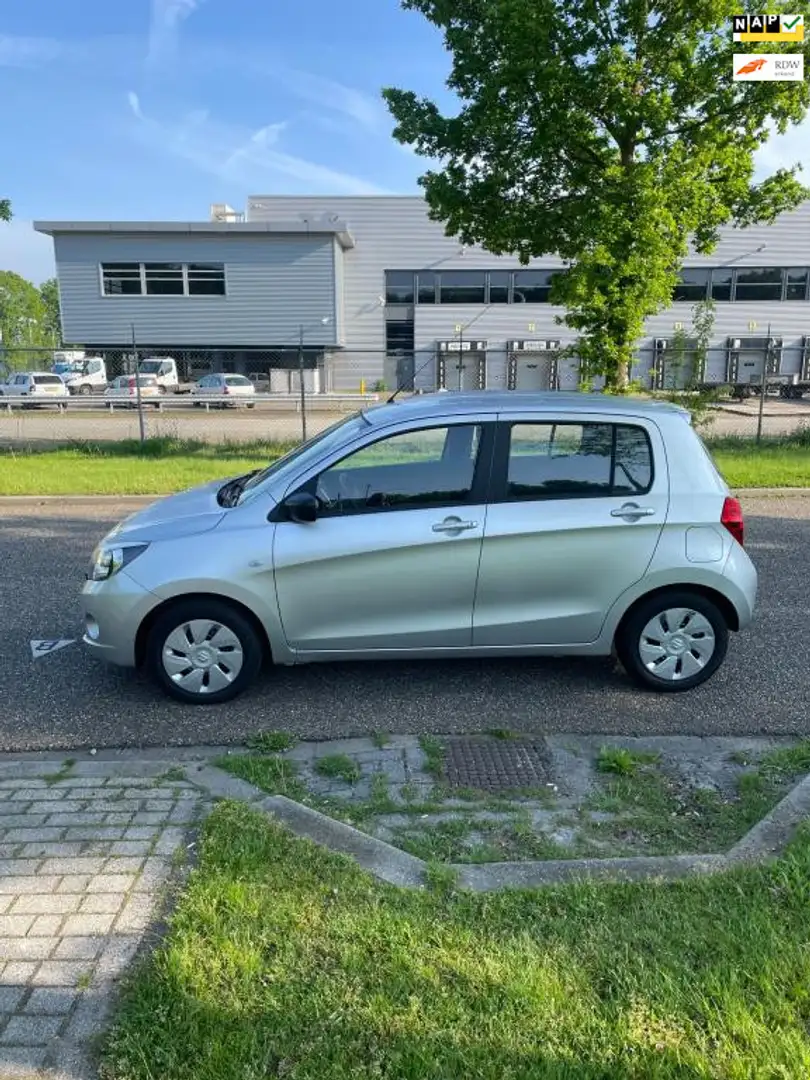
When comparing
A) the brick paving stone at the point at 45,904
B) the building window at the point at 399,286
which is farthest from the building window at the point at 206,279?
the brick paving stone at the point at 45,904

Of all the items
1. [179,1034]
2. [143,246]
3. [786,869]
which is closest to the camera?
[179,1034]

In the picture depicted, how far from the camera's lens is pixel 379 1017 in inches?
84.6

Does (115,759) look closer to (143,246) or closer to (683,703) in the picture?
(683,703)

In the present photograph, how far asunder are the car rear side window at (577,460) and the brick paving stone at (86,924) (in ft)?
9.27

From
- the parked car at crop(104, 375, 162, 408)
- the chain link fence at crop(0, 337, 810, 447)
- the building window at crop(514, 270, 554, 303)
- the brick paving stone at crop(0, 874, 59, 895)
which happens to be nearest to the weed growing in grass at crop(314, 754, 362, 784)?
the brick paving stone at crop(0, 874, 59, 895)

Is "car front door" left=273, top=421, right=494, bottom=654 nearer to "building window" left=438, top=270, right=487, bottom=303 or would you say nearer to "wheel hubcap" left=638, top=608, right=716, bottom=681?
"wheel hubcap" left=638, top=608, right=716, bottom=681

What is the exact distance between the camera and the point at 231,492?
15.9ft

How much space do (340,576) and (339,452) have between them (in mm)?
697

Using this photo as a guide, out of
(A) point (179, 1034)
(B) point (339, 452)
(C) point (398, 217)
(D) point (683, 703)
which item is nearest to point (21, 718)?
(B) point (339, 452)

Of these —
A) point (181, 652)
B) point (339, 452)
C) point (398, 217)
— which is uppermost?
point (398, 217)

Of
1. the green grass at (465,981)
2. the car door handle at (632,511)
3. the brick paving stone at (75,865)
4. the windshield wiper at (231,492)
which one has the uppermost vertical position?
the windshield wiper at (231,492)

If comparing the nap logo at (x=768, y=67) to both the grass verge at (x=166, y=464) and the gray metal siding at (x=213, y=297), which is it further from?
the gray metal siding at (x=213, y=297)

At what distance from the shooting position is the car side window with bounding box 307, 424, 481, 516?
4383 mm

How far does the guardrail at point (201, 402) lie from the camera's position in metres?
28.6
